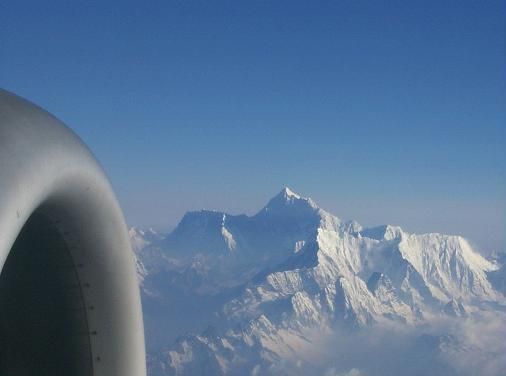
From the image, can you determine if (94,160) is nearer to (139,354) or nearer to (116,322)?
(116,322)

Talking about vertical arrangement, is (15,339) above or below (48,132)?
below

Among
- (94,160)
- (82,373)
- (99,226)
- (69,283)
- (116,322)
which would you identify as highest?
(94,160)

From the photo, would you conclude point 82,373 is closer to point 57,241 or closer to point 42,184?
point 57,241

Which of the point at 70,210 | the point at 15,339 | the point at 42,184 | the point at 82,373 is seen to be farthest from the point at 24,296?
the point at 42,184

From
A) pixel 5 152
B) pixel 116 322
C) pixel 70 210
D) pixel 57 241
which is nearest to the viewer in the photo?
pixel 5 152

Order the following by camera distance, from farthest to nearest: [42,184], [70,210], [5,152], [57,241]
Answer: [57,241] < [70,210] < [42,184] < [5,152]

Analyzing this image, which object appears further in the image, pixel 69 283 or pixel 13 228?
pixel 69 283
